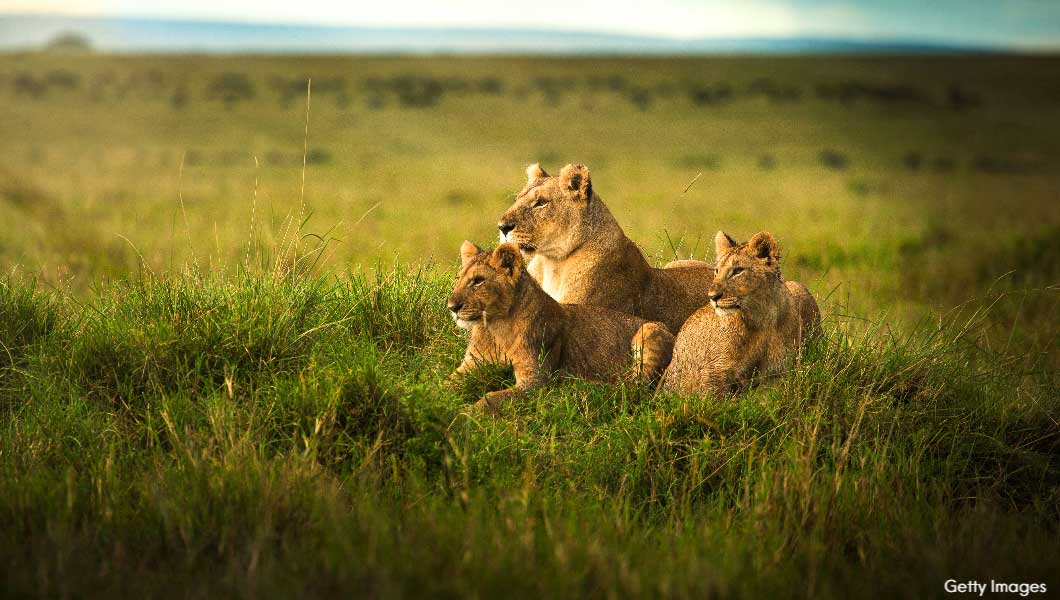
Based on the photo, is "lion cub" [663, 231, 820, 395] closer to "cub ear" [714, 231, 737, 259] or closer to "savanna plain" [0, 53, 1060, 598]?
"cub ear" [714, 231, 737, 259]

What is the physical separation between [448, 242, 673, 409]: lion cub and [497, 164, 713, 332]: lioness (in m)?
0.48

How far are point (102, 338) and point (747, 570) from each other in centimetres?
403

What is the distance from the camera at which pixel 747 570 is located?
4.62 metres

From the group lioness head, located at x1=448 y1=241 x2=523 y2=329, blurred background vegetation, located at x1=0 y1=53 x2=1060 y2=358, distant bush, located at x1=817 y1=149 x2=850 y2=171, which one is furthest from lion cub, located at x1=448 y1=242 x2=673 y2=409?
distant bush, located at x1=817 y1=149 x2=850 y2=171

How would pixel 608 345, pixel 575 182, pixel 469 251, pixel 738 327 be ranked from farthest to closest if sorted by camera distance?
1. pixel 575 182
2. pixel 608 345
3. pixel 469 251
4. pixel 738 327

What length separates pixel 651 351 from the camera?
6789 millimetres

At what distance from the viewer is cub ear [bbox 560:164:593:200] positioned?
7.38 m

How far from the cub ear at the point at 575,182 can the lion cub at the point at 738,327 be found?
1238 millimetres

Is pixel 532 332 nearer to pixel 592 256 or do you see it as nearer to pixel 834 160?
pixel 592 256

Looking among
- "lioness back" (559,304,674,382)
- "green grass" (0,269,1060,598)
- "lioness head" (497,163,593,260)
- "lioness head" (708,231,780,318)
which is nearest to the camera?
"green grass" (0,269,1060,598)

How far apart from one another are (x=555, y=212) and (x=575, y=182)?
0.24 m

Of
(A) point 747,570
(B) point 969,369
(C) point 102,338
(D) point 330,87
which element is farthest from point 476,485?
(D) point 330,87

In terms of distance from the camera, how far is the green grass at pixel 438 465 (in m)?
4.54

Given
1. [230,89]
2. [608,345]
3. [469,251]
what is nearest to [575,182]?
[469,251]
